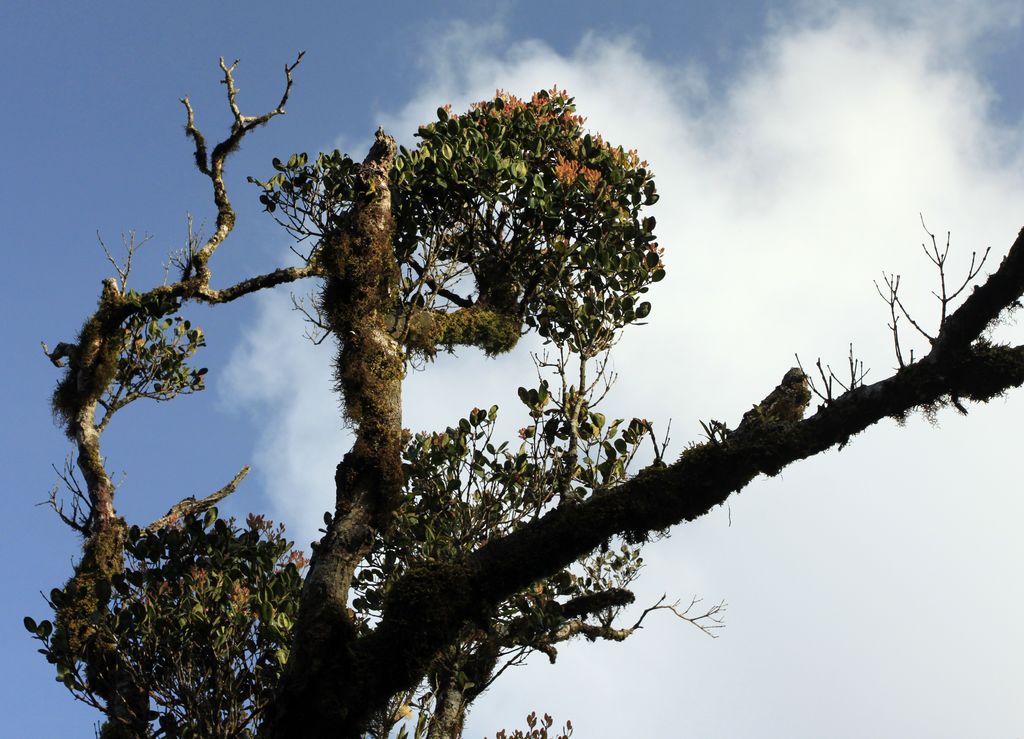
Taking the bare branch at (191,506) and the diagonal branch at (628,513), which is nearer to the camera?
the diagonal branch at (628,513)

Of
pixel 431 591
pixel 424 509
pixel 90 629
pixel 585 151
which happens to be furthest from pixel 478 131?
pixel 90 629

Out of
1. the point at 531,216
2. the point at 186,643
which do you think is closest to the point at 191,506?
the point at 186,643

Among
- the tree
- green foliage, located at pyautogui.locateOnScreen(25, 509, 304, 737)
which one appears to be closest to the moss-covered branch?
the tree

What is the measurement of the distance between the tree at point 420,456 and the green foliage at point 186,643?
30 mm

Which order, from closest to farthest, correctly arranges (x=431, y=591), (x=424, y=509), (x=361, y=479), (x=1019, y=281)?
(x=1019, y=281)
(x=431, y=591)
(x=361, y=479)
(x=424, y=509)

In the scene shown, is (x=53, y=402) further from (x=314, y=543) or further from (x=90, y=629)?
(x=314, y=543)

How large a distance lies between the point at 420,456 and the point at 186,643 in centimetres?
343

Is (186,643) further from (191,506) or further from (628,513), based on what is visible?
(628,513)

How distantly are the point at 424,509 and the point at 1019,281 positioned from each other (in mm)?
6885

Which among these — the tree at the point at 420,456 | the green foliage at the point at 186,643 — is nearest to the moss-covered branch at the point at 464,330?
the tree at the point at 420,456

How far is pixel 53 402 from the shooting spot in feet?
39.7

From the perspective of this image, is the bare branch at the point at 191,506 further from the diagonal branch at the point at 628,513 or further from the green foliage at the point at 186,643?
the diagonal branch at the point at 628,513

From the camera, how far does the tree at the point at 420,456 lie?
26.7 feet

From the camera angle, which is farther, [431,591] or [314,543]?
[314,543]
